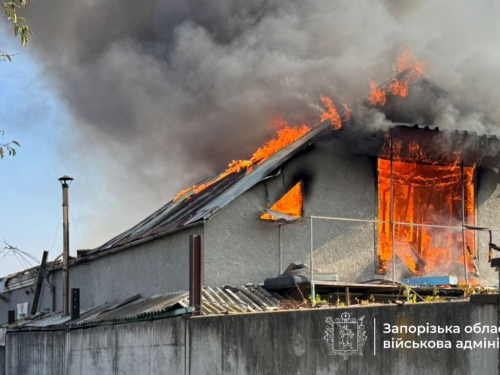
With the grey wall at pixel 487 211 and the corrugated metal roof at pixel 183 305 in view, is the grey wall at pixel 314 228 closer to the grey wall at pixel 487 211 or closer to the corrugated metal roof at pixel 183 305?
the grey wall at pixel 487 211

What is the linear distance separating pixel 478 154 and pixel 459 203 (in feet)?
3.87

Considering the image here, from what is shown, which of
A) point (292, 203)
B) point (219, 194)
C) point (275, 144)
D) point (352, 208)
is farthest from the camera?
point (275, 144)

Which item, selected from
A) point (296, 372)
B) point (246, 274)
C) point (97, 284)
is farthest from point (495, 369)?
point (97, 284)

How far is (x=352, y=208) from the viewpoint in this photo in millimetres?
17656

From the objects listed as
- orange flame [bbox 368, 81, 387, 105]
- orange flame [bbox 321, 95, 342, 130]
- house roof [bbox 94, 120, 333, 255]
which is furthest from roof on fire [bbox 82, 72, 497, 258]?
orange flame [bbox 368, 81, 387, 105]

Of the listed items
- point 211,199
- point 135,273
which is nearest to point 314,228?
point 211,199

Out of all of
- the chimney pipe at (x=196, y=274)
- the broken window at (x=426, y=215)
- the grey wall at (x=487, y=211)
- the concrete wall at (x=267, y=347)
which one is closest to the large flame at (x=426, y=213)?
the broken window at (x=426, y=215)

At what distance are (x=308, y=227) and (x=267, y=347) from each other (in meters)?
6.11

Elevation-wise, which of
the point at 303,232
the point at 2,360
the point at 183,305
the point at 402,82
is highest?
the point at 402,82

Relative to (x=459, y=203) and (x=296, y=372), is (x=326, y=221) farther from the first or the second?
(x=296, y=372)

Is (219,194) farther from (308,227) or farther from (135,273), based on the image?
(135,273)

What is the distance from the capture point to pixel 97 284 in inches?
858

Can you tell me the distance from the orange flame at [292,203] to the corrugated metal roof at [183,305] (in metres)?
1.78

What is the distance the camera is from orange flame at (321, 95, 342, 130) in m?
16.7
